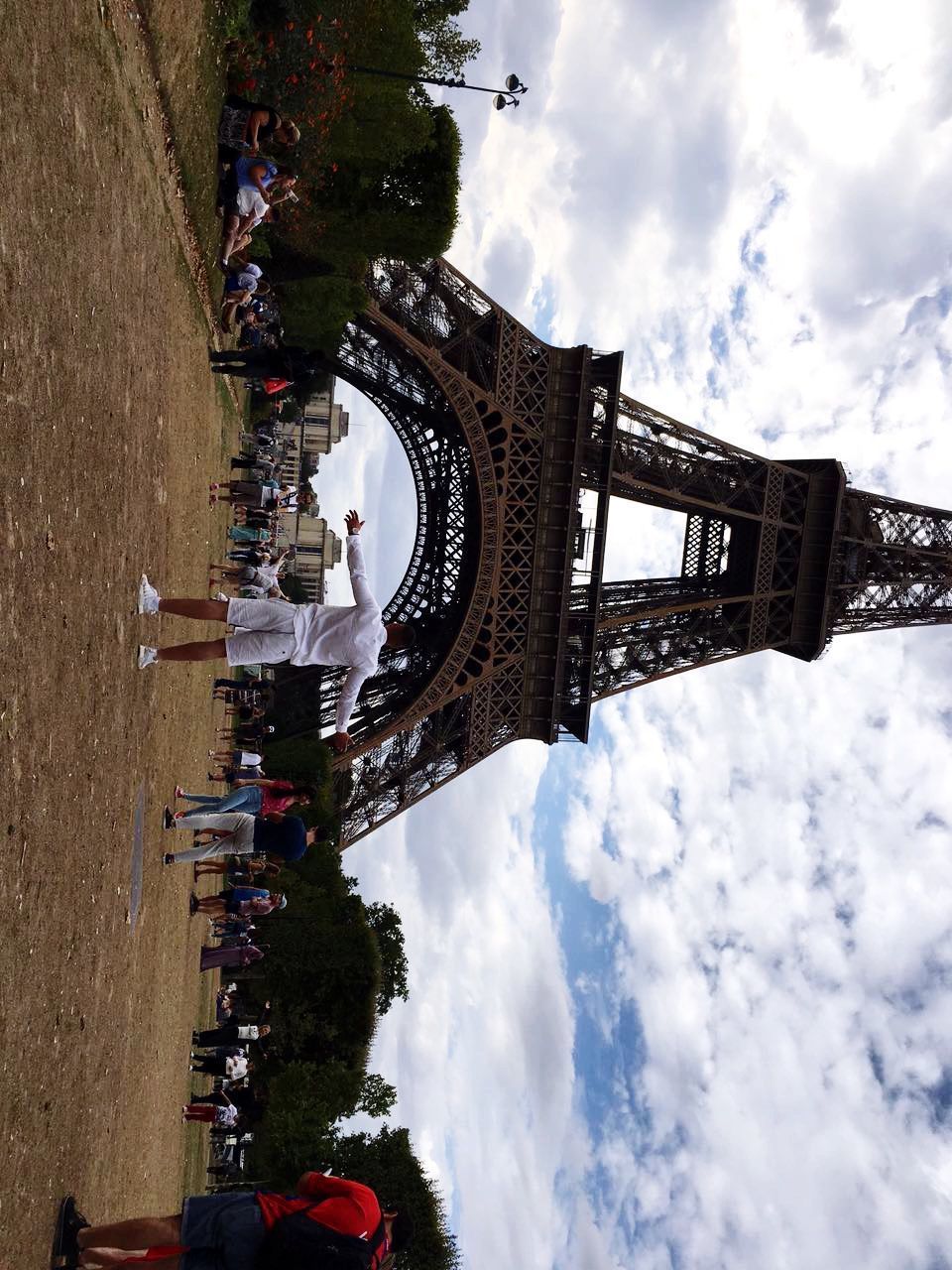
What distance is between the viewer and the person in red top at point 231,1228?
24.4 feet

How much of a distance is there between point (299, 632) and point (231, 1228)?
22.0ft

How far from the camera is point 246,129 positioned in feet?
59.9

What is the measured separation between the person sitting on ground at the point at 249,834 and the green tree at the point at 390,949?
3021 cm

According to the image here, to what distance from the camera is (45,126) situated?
8.48 m

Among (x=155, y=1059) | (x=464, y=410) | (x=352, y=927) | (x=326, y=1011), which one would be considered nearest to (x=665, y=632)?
(x=464, y=410)

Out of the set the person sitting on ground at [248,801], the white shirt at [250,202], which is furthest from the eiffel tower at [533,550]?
the person sitting on ground at [248,801]

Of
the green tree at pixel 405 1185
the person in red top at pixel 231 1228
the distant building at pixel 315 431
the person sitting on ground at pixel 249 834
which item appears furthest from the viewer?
the distant building at pixel 315 431

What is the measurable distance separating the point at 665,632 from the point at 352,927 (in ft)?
49.2

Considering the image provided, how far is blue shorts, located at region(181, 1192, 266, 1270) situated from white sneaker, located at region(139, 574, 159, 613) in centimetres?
649

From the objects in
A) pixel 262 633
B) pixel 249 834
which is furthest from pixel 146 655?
pixel 249 834

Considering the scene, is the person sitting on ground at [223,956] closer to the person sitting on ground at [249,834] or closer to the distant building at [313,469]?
the person sitting on ground at [249,834]

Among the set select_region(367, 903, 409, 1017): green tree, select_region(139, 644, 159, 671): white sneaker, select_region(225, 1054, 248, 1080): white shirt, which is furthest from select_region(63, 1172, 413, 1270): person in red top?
select_region(367, 903, 409, 1017): green tree

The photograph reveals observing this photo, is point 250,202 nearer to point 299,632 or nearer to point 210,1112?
point 299,632

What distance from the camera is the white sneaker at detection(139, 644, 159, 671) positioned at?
12281 millimetres
